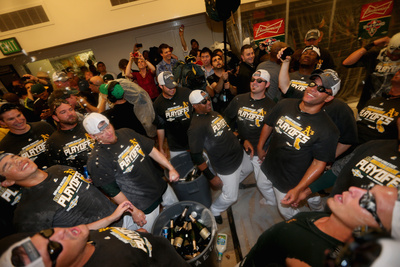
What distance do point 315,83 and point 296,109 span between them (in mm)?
360

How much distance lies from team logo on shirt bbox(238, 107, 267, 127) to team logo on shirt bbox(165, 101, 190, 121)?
1080mm

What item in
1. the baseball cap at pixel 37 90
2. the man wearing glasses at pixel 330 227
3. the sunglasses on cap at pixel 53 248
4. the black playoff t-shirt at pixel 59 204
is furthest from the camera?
the baseball cap at pixel 37 90

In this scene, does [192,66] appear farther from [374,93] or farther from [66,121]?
[374,93]

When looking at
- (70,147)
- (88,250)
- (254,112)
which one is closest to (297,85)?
(254,112)

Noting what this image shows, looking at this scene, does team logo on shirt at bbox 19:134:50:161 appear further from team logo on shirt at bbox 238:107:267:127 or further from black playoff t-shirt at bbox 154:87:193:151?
team logo on shirt at bbox 238:107:267:127

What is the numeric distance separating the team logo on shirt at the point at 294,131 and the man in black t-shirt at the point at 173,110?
5.76 feet

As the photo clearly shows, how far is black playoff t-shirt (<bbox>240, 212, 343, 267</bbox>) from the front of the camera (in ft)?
3.51

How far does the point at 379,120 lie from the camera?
2.32 metres

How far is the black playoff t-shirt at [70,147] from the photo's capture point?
8.55 feet

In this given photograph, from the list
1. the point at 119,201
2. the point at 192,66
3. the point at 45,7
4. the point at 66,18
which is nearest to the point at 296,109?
the point at 119,201

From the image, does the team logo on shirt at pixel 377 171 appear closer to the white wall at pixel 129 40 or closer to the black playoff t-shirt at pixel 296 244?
the black playoff t-shirt at pixel 296 244

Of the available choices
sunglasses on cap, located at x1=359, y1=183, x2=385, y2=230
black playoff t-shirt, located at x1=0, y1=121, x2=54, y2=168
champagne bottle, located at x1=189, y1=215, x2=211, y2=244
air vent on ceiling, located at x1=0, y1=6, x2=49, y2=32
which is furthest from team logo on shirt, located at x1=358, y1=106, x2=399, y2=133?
air vent on ceiling, located at x1=0, y1=6, x2=49, y2=32

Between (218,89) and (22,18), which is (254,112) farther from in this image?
(22,18)

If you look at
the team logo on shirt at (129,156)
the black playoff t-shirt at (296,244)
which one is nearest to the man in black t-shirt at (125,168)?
the team logo on shirt at (129,156)
